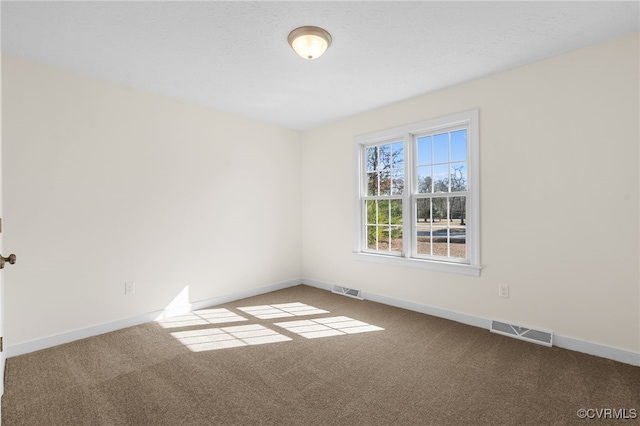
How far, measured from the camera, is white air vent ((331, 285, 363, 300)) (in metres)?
4.36

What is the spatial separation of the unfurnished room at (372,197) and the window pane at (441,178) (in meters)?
0.02

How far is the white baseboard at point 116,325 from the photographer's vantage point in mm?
2707

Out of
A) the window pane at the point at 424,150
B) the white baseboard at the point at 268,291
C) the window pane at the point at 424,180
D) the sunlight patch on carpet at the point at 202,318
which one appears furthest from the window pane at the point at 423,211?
the sunlight patch on carpet at the point at 202,318

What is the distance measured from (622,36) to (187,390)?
167 inches

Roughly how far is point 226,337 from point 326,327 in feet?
3.34

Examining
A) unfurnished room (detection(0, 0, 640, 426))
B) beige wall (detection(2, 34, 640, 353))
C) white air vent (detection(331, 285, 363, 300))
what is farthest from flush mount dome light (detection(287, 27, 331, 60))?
white air vent (detection(331, 285, 363, 300))

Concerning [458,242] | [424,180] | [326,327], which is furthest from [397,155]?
[326,327]

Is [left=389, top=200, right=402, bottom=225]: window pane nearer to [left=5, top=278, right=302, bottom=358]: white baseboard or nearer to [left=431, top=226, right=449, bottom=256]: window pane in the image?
[left=431, top=226, right=449, bottom=256]: window pane

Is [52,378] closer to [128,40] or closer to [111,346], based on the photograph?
[111,346]

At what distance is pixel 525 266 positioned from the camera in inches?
118

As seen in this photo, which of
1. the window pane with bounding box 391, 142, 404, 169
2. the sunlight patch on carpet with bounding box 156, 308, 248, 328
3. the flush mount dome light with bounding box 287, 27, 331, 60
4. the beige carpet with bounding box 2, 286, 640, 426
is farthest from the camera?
the window pane with bounding box 391, 142, 404, 169

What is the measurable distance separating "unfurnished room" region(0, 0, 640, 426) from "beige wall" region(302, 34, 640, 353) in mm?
18

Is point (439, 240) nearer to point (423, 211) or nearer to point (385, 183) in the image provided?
point (423, 211)

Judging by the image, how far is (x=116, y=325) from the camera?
127 inches
